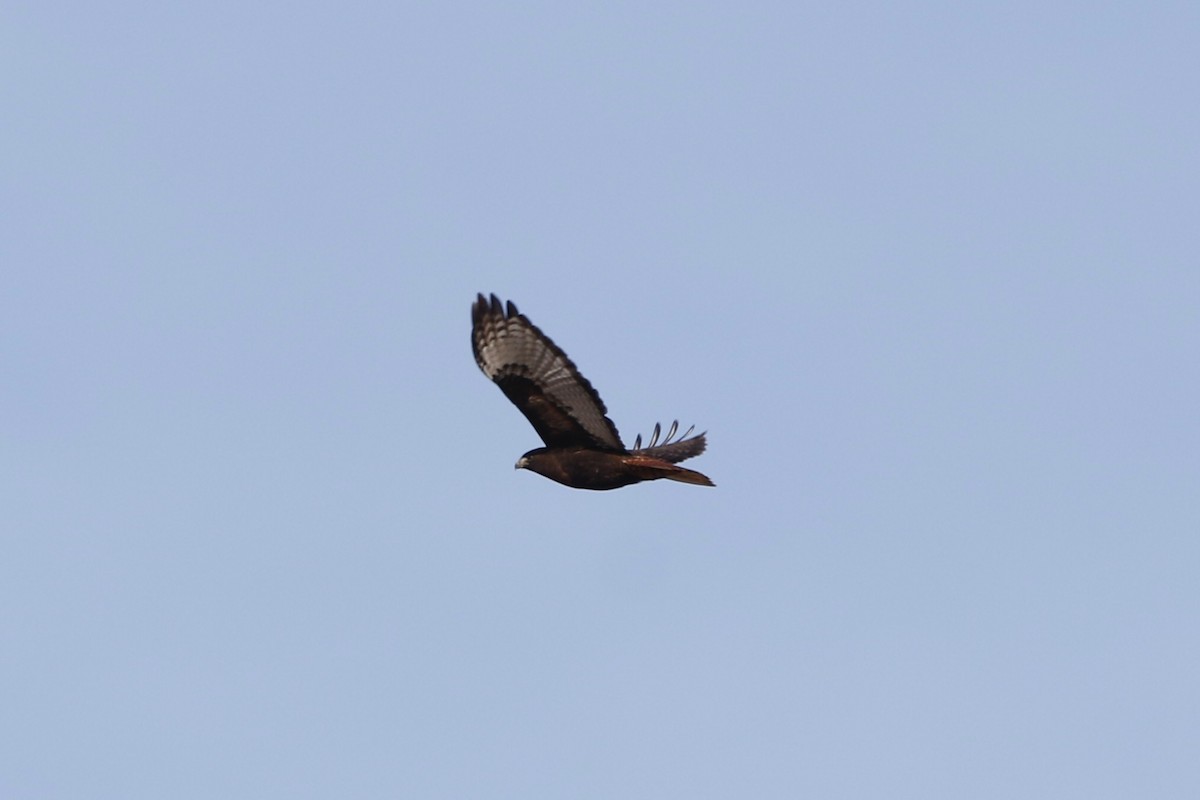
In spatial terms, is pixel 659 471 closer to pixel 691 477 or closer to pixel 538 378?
pixel 691 477

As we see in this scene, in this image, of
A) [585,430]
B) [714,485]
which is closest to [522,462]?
[585,430]

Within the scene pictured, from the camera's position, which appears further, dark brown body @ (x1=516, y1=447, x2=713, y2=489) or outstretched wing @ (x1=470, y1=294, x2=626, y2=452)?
dark brown body @ (x1=516, y1=447, x2=713, y2=489)

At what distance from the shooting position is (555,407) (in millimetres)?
26922

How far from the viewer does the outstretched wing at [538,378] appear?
26578 millimetres

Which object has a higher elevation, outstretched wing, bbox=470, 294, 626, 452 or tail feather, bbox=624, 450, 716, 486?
outstretched wing, bbox=470, 294, 626, 452

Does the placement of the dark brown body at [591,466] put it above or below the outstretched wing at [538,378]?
below

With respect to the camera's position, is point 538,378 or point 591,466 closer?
point 538,378

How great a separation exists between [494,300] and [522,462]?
2.18m

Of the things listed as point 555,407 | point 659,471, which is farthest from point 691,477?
point 555,407

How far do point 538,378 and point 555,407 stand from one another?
0.44 m

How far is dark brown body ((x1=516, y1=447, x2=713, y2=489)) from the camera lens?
88.0ft

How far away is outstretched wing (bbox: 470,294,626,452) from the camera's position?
26.6 m

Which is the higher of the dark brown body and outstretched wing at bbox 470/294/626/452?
outstretched wing at bbox 470/294/626/452

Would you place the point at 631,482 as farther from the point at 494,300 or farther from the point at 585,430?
the point at 494,300
